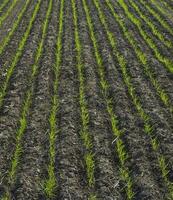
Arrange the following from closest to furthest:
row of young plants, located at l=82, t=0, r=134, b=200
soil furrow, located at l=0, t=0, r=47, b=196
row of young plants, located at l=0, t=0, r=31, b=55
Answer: row of young plants, located at l=82, t=0, r=134, b=200 → soil furrow, located at l=0, t=0, r=47, b=196 → row of young plants, located at l=0, t=0, r=31, b=55

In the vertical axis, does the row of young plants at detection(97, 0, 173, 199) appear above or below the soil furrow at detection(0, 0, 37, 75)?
above

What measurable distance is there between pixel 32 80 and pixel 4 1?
40.4 feet

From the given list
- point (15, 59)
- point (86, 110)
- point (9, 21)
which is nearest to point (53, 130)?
point (86, 110)

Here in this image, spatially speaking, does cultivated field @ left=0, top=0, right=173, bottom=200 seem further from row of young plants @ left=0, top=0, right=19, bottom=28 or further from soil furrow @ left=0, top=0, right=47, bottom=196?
row of young plants @ left=0, top=0, right=19, bottom=28

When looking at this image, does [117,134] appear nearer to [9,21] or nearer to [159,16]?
[9,21]

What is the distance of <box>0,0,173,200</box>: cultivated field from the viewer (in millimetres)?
7250

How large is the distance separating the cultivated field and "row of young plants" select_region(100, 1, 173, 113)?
0.12 ft

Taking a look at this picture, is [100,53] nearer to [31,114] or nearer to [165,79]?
[165,79]

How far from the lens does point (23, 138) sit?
335 inches

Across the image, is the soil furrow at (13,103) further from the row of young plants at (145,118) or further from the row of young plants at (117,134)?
the row of young plants at (145,118)

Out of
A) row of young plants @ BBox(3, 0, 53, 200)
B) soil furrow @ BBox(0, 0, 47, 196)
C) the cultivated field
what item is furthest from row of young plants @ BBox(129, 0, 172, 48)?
soil furrow @ BBox(0, 0, 47, 196)

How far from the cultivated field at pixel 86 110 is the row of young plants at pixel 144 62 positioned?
0.12 ft

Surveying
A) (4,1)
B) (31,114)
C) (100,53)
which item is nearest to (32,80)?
(31,114)

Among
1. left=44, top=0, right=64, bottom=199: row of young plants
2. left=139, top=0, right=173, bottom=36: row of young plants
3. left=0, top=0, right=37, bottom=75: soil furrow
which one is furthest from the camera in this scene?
left=139, top=0, right=173, bottom=36: row of young plants
